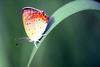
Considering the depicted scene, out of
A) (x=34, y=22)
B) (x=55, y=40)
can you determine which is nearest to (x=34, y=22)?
(x=34, y=22)

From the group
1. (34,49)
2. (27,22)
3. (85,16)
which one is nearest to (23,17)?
(27,22)

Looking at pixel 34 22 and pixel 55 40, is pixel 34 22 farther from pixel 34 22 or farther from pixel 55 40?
pixel 55 40

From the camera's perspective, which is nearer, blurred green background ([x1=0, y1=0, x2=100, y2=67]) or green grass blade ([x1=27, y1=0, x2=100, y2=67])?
blurred green background ([x1=0, y1=0, x2=100, y2=67])

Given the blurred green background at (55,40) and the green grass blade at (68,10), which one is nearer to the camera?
the blurred green background at (55,40)

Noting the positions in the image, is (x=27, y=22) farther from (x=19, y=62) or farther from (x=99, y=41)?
(x=99, y=41)
